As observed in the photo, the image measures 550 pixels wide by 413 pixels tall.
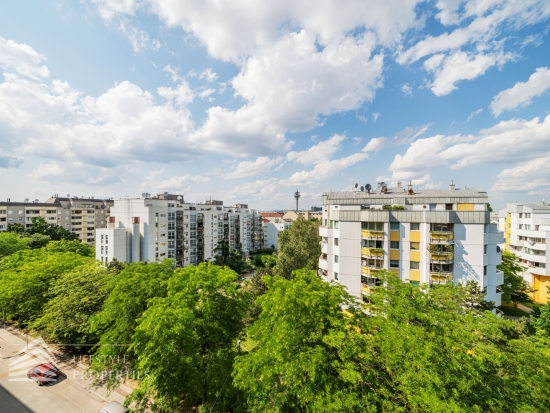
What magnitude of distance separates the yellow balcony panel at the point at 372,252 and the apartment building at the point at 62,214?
85910 mm

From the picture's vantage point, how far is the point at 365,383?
11680 millimetres

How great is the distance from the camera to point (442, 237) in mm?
25781

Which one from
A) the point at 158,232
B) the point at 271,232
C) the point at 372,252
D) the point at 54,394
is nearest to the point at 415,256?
the point at 372,252

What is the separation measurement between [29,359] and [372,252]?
119 ft

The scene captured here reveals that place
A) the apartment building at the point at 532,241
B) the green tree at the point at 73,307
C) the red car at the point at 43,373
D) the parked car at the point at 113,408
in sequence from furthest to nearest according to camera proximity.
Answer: the apartment building at the point at 532,241 → the green tree at the point at 73,307 → the red car at the point at 43,373 → the parked car at the point at 113,408

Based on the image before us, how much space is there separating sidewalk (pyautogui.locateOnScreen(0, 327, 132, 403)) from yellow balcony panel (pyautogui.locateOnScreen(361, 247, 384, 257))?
25.8 meters

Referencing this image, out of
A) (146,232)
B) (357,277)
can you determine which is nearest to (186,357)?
(357,277)

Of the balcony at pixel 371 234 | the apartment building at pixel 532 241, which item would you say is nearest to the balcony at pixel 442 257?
the balcony at pixel 371 234

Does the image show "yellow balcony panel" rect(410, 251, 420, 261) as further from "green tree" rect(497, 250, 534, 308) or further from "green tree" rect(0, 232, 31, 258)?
"green tree" rect(0, 232, 31, 258)

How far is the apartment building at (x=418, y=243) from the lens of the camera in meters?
25.5

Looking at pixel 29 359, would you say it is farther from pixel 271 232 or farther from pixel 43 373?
pixel 271 232

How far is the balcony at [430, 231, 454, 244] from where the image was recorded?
83.8ft

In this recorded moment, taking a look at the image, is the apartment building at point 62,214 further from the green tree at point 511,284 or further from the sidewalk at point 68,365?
the green tree at point 511,284

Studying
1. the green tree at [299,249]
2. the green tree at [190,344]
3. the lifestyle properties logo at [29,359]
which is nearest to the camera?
the green tree at [190,344]
